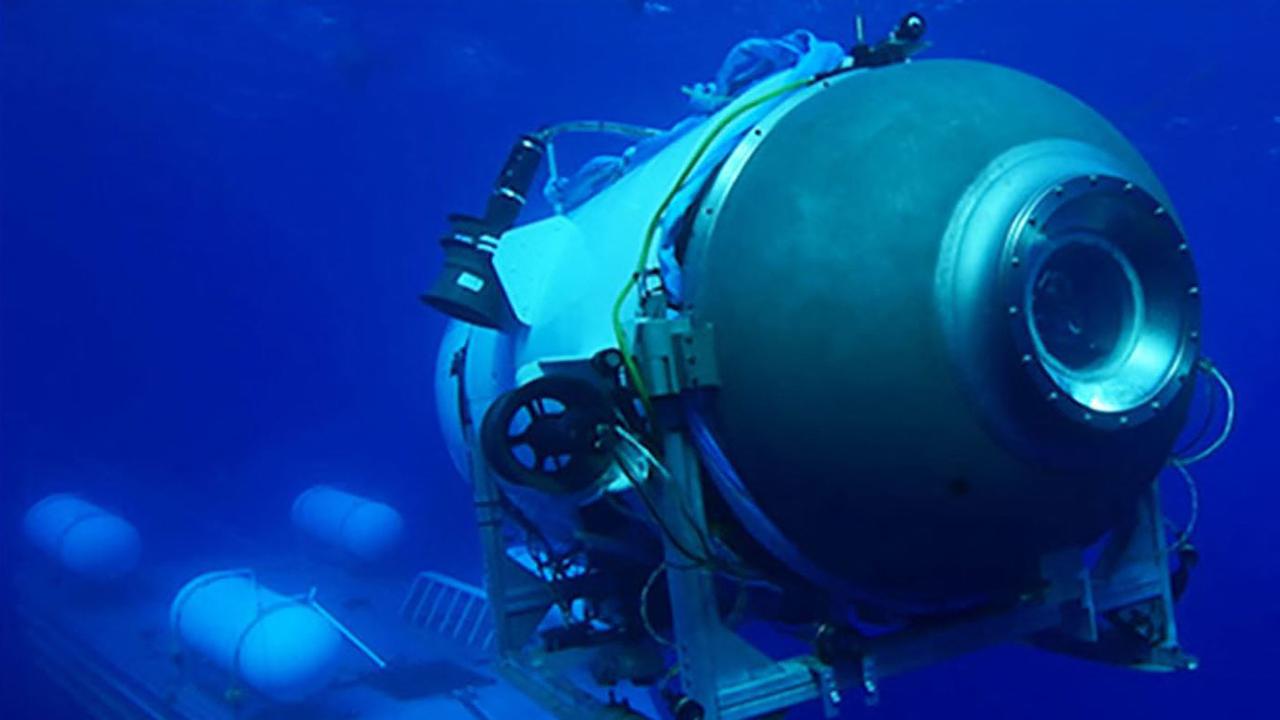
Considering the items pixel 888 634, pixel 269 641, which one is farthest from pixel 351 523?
pixel 888 634

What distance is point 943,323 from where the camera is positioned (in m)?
2.33

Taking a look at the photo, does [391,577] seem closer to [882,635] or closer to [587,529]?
[587,529]

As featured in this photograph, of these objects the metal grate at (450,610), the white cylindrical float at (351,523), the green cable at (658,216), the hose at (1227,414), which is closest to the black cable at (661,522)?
the green cable at (658,216)

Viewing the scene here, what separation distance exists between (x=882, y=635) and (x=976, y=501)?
0.72 metres

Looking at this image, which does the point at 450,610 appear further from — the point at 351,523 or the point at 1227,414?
the point at 1227,414

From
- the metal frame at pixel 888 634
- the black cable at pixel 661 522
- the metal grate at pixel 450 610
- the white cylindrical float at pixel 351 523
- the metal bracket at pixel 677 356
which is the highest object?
the white cylindrical float at pixel 351 523

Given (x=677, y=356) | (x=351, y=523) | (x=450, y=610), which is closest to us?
(x=677, y=356)

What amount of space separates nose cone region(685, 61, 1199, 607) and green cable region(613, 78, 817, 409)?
10.1 inches

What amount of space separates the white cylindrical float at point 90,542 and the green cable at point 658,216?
8925mm

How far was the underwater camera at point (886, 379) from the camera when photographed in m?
2.37

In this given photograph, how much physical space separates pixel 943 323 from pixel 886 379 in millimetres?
203

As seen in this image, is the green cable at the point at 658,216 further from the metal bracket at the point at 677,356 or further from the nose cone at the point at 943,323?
the nose cone at the point at 943,323

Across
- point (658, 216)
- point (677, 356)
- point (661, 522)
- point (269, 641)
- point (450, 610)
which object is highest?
point (450, 610)

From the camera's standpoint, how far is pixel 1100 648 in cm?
339
